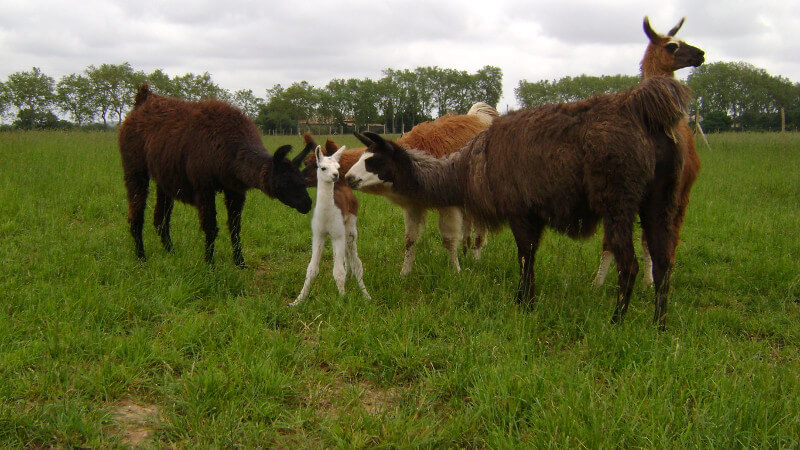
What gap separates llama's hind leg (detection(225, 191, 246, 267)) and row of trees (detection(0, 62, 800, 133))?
49905mm

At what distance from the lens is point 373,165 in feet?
16.3

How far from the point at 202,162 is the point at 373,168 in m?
1.84

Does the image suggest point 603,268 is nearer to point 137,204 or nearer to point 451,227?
point 451,227

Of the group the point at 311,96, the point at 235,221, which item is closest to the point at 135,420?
the point at 235,221

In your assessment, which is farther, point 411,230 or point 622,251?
point 411,230

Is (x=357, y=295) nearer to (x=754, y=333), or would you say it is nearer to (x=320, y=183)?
(x=320, y=183)

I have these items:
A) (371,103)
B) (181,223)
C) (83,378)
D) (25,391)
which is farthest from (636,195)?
(371,103)

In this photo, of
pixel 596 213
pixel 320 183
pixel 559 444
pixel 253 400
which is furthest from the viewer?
pixel 320 183

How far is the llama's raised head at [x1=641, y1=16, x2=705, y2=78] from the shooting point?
545 centimetres

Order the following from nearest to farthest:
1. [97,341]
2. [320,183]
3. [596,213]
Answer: [97,341] → [596,213] → [320,183]

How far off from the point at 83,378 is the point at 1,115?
84240 mm

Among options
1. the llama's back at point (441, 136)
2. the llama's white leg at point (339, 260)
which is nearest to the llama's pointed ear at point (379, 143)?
the llama's back at point (441, 136)

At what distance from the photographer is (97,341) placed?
Result: 3.40 meters

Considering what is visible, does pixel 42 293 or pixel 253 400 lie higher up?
pixel 42 293
